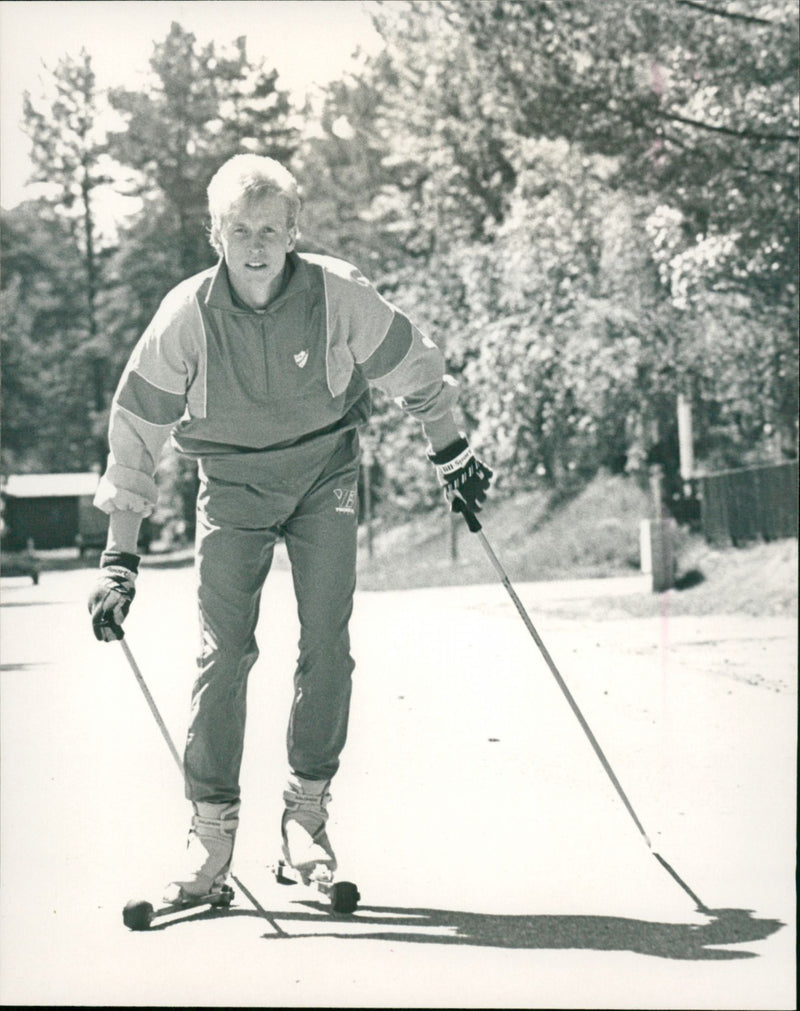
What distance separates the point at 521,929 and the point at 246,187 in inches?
63.9

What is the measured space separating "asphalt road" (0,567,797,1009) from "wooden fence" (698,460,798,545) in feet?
13.1

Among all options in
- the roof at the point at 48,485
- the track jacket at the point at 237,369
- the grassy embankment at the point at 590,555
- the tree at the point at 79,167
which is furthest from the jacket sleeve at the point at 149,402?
the grassy embankment at the point at 590,555

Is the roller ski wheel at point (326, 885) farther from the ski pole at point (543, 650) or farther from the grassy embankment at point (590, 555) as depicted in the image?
the grassy embankment at point (590, 555)

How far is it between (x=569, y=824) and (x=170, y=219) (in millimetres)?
1860

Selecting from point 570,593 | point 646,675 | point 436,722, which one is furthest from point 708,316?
point 436,722

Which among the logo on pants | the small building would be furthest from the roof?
the logo on pants

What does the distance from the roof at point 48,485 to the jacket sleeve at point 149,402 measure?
104cm

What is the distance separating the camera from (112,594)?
3613mm

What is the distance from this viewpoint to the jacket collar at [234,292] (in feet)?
11.7

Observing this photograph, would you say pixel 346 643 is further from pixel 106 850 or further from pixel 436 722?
pixel 436 722

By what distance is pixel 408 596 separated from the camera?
607cm

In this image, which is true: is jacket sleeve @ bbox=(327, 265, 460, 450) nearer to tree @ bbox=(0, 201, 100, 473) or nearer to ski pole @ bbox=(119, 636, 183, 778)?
ski pole @ bbox=(119, 636, 183, 778)

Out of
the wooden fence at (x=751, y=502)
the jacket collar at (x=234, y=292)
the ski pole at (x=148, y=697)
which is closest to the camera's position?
the jacket collar at (x=234, y=292)

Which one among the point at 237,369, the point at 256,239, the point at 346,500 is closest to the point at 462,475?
the point at 346,500
